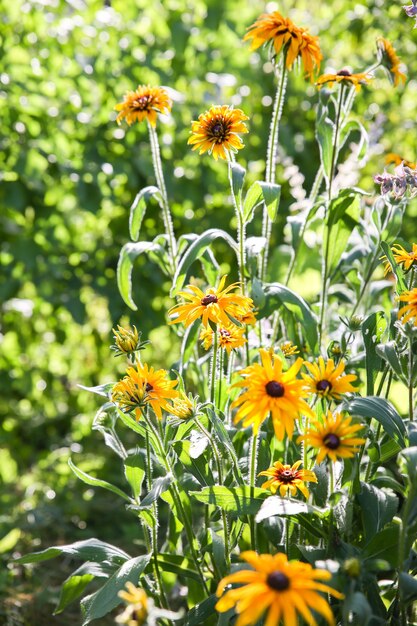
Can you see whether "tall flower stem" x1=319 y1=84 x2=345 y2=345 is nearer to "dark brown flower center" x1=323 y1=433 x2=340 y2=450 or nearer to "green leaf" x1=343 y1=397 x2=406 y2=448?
"green leaf" x1=343 y1=397 x2=406 y2=448

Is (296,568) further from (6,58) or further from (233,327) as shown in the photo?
(6,58)

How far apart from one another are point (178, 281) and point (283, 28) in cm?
56

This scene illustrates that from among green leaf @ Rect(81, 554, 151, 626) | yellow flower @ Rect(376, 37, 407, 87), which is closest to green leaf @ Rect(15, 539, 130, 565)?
green leaf @ Rect(81, 554, 151, 626)

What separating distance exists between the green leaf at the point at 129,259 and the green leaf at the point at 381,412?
0.62m

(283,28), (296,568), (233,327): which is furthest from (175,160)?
(296,568)

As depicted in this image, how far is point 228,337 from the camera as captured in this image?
50.5 inches

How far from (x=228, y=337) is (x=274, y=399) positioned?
31 centimetres

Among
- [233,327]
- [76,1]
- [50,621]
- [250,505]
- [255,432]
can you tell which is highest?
[76,1]

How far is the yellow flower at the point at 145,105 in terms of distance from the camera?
61.1 inches

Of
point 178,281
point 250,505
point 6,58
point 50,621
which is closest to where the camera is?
point 250,505

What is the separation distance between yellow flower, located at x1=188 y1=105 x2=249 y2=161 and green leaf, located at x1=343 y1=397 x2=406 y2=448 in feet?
1.73

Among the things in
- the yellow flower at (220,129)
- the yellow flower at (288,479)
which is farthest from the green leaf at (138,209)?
the yellow flower at (288,479)

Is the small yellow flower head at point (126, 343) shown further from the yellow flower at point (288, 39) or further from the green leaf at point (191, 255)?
the yellow flower at point (288, 39)

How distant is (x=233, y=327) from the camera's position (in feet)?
4.19
